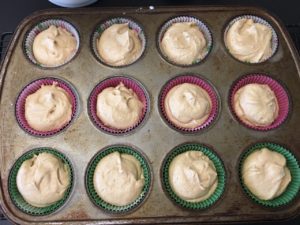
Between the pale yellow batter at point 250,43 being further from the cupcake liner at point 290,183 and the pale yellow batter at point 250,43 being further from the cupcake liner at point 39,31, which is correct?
the cupcake liner at point 39,31

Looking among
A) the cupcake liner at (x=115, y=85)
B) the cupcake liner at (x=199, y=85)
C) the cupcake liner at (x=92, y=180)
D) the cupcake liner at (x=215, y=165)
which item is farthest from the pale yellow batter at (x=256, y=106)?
the cupcake liner at (x=92, y=180)

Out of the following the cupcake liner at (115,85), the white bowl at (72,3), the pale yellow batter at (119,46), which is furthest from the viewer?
the white bowl at (72,3)

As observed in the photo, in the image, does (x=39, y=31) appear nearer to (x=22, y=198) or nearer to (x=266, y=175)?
(x=22, y=198)

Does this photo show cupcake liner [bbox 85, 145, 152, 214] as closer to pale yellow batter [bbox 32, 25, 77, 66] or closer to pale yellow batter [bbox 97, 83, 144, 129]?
pale yellow batter [bbox 97, 83, 144, 129]

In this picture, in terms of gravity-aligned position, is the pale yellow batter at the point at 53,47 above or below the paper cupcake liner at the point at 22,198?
above

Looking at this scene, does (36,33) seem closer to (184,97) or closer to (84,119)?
(84,119)

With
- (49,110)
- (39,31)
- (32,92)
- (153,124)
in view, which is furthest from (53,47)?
(153,124)
